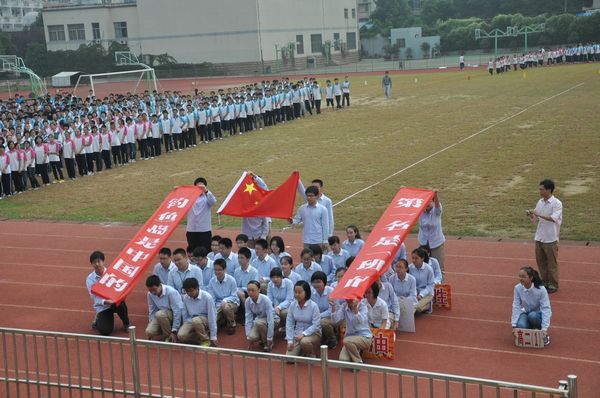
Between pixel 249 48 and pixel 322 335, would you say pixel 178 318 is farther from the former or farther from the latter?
pixel 249 48

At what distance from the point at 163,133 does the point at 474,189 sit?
12.6 metres

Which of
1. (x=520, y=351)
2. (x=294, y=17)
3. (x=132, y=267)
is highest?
(x=294, y=17)

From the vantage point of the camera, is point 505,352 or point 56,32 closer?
point 505,352

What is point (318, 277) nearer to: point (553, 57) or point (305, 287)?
point (305, 287)

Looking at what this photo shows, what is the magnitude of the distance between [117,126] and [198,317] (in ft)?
53.3

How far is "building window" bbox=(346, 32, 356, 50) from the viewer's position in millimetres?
80537

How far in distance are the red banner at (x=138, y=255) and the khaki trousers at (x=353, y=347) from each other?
2847 millimetres

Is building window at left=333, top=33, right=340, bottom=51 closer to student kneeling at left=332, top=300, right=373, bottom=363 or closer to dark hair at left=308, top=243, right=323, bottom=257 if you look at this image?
dark hair at left=308, top=243, right=323, bottom=257

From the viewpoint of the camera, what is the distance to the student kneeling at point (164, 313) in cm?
1002

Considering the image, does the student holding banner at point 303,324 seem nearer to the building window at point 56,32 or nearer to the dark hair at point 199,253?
the dark hair at point 199,253

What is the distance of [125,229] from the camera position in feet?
54.4

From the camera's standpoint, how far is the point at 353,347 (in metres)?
8.84

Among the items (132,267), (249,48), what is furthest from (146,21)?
(132,267)

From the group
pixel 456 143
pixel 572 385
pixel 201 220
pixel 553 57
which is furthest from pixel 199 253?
pixel 553 57
